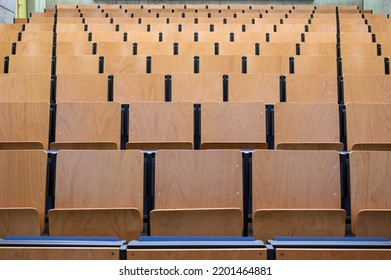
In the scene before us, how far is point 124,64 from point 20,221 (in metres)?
0.51

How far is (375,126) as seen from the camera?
0.68 meters

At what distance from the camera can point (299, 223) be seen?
48 cm

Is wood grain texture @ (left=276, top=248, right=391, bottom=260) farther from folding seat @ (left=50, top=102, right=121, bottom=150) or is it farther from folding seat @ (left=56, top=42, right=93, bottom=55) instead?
folding seat @ (left=56, top=42, right=93, bottom=55)

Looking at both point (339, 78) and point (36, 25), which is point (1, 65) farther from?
point (339, 78)

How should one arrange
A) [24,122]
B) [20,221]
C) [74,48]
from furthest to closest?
[74,48] < [24,122] < [20,221]

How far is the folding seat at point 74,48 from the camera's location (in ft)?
3.45

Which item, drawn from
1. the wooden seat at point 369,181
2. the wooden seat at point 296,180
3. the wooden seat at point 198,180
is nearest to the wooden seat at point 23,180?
the wooden seat at point 198,180

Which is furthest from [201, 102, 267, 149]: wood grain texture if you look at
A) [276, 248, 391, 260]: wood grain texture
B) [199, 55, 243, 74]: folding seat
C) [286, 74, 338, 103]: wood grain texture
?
[276, 248, 391, 260]: wood grain texture

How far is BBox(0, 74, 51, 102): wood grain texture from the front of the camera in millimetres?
802

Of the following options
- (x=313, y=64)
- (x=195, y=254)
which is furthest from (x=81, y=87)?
(x=195, y=254)

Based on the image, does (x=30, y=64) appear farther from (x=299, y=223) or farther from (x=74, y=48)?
(x=299, y=223)

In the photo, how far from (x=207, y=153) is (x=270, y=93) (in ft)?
1.04

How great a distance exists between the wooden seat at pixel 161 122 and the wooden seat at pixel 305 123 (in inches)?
4.9

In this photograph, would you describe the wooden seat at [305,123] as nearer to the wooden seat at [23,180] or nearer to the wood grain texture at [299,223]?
the wood grain texture at [299,223]
